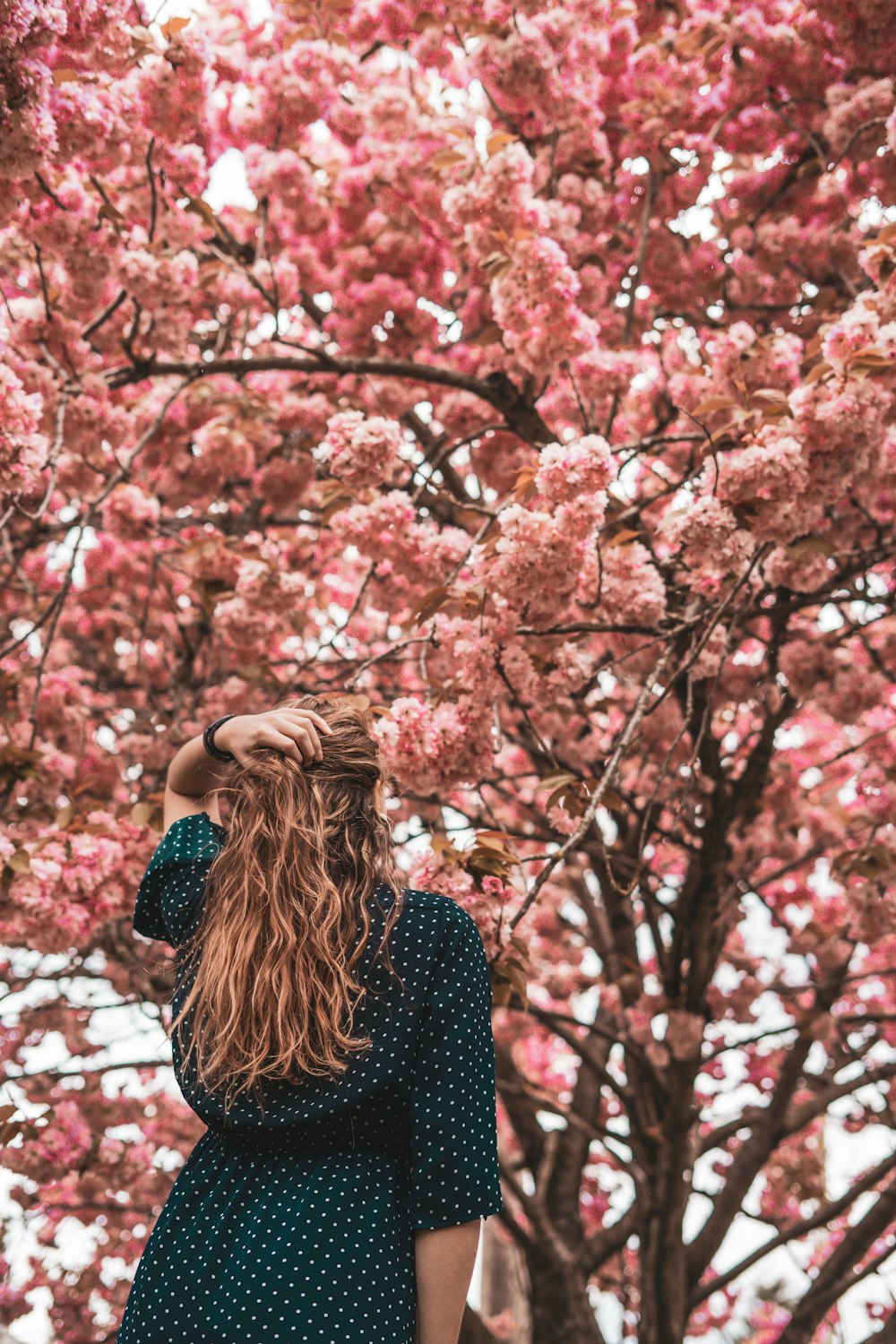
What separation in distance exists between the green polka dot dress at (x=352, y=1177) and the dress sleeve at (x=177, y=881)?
22 cm

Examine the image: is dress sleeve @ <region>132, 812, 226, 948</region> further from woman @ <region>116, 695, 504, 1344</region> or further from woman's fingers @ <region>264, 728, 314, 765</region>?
woman's fingers @ <region>264, 728, 314, 765</region>

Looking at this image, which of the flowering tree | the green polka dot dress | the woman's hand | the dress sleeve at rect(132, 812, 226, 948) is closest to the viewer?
the green polka dot dress

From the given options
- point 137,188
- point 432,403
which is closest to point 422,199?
point 432,403

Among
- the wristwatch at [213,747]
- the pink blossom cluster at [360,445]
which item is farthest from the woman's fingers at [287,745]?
the pink blossom cluster at [360,445]

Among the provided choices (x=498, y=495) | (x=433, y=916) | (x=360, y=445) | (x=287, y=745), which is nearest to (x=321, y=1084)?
(x=433, y=916)

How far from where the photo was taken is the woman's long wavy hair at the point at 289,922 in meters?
1.16

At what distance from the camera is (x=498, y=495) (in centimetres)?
411

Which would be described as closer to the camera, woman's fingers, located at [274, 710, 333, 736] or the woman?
the woman

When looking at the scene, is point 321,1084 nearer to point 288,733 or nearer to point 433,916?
point 433,916

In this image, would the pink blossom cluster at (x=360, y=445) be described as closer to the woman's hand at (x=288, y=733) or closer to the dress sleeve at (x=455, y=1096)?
the woman's hand at (x=288, y=733)

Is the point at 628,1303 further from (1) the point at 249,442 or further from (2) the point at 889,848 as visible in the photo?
(1) the point at 249,442

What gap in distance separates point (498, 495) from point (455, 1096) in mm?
3193

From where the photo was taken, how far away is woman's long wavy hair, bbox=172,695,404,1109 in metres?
1.16

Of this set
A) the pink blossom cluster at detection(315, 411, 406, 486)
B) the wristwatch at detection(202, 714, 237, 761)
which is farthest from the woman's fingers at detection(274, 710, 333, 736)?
the pink blossom cluster at detection(315, 411, 406, 486)
